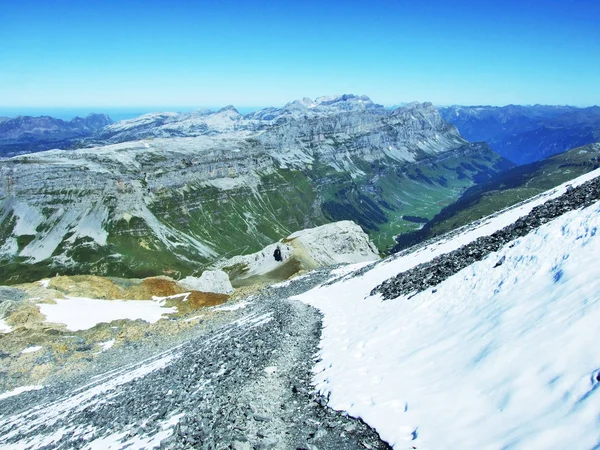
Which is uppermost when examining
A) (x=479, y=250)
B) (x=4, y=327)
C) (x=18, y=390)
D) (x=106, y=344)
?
(x=479, y=250)

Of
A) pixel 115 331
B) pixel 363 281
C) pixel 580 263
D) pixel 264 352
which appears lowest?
pixel 115 331

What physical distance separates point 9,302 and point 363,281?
5310 cm

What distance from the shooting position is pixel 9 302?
60.3 metres

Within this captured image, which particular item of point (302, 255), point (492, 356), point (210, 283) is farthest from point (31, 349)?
point (302, 255)

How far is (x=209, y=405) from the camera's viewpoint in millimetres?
17516

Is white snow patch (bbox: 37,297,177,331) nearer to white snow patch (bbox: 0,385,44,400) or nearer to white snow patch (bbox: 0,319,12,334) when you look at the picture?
white snow patch (bbox: 0,319,12,334)

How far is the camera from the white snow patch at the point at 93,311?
57062mm

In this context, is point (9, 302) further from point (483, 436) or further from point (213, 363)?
point (483, 436)

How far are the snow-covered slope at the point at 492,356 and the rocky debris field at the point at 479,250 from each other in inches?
126

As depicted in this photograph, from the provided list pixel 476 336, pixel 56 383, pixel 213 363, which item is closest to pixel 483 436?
pixel 476 336

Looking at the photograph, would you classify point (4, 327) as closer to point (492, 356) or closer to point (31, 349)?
point (31, 349)

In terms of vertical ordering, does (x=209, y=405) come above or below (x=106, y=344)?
above

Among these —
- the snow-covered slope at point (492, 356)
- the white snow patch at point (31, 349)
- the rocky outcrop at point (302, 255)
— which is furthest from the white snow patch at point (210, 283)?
the snow-covered slope at point (492, 356)

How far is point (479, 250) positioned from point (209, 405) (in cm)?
2409
